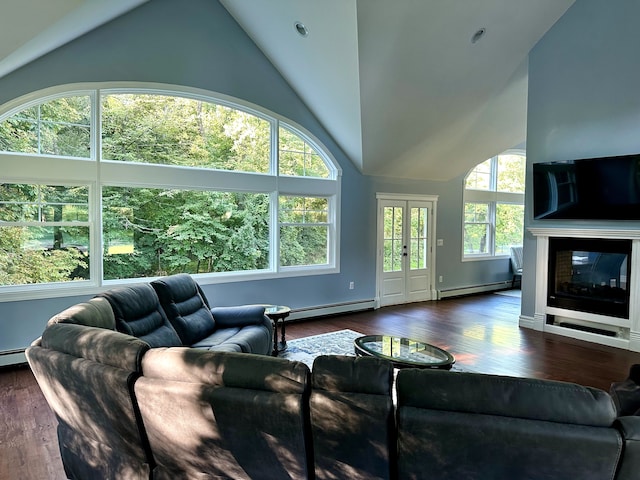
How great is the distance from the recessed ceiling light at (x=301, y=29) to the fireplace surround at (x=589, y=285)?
4.04m

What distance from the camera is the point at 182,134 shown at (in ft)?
16.7

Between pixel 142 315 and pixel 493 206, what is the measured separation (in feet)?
26.0

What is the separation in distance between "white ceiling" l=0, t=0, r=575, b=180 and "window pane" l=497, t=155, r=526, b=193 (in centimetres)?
211

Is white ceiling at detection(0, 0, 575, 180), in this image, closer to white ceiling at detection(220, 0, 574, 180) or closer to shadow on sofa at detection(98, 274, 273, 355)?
white ceiling at detection(220, 0, 574, 180)

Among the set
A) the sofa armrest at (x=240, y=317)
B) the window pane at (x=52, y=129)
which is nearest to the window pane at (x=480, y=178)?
the sofa armrest at (x=240, y=317)

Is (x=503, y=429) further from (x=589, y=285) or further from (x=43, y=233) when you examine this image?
(x=589, y=285)

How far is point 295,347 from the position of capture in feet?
15.6

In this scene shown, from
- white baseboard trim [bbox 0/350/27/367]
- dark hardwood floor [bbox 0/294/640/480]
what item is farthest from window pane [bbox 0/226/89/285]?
dark hardwood floor [bbox 0/294/640/480]

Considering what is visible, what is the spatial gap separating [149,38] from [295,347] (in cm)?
398

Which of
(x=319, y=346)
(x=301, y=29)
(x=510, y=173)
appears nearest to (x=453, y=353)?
(x=319, y=346)

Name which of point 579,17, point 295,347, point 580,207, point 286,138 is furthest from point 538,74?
point 295,347

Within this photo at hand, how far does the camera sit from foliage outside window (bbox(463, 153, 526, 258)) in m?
8.58

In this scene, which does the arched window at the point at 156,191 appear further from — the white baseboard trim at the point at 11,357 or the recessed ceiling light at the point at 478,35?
the recessed ceiling light at the point at 478,35

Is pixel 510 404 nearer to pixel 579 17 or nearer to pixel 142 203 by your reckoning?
pixel 142 203
